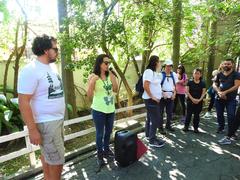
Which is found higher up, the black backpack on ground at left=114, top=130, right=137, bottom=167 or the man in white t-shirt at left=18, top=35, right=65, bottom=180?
the man in white t-shirt at left=18, top=35, right=65, bottom=180

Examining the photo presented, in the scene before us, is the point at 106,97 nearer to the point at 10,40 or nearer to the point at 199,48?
the point at 10,40

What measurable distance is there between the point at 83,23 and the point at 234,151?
382cm

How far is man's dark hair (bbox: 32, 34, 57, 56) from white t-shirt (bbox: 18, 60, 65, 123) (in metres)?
0.12

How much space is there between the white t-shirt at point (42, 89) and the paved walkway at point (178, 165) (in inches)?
68.1

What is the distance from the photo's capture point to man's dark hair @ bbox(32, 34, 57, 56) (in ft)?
10.3

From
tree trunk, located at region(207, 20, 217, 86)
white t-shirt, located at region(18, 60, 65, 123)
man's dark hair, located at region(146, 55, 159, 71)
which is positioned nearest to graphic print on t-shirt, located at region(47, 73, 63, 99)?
white t-shirt, located at region(18, 60, 65, 123)

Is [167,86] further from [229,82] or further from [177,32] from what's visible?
[177,32]

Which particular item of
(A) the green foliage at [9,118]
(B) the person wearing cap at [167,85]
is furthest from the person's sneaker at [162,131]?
(A) the green foliage at [9,118]

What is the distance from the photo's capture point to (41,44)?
3139 mm

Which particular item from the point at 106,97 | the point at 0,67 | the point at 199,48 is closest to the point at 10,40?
the point at 0,67

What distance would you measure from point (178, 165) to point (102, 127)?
4.56ft

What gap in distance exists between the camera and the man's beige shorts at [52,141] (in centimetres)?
313

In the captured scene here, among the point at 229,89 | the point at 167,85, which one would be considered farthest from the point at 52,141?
the point at 229,89

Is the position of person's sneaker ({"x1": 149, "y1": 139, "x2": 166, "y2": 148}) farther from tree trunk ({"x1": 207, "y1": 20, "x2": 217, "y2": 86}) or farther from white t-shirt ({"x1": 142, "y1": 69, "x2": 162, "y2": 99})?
tree trunk ({"x1": 207, "y1": 20, "x2": 217, "y2": 86})
